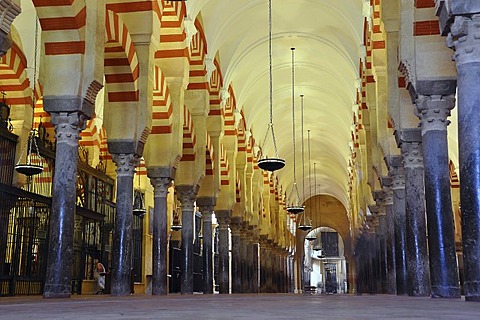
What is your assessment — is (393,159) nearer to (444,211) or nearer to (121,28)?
(444,211)

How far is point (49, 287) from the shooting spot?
19.3 feet

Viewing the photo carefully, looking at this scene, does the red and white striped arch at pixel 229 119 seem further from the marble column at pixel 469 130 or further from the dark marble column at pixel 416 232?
the marble column at pixel 469 130

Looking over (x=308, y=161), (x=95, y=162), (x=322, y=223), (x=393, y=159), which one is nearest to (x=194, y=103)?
(x=95, y=162)

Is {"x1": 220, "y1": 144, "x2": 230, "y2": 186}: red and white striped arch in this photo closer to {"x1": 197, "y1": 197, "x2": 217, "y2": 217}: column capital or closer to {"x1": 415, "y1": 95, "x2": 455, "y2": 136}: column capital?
{"x1": 197, "y1": 197, "x2": 217, "y2": 217}: column capital

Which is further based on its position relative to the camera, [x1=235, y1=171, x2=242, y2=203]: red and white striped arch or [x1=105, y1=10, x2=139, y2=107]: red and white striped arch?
[x1=235, y1=171, x2=242, y2=203]: red and white striped arch

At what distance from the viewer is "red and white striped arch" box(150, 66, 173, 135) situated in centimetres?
948

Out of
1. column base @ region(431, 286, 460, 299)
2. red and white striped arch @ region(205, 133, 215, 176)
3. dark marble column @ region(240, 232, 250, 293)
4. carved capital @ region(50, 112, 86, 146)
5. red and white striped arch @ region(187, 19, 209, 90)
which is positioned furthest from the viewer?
dark marble column @ region(240, 232, 250, 293)

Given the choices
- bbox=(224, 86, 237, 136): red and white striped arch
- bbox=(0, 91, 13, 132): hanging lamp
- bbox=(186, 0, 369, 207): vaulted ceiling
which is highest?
bbox=(186, 0, 369, 207): vaulted ceiling

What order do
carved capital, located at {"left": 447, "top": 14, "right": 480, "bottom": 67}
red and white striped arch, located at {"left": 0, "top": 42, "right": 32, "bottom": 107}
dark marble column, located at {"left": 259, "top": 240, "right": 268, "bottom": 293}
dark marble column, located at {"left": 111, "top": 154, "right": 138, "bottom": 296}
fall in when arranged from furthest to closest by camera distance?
dark marble column, located at {"left": 259, "top": 240, "right": 268, "bottom": 293} → red and white striped arch, located at {"left": 0, "top": 42, "right": 32, "bottom": 107} → dark marble column, located at {"left": 111, "top": 154, "right": 138, "bottom": 296} → carved capital, located at {"left": 447, "top": 14, "right": 480, "bottom": 67}

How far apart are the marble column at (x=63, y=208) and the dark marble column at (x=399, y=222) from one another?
14.7 feet

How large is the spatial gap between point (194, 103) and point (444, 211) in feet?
21.7

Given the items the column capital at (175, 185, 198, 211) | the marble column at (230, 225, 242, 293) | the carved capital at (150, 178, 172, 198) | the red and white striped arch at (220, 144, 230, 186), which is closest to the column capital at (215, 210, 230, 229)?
the red and white striped arch at (220, 144, 230, 186)

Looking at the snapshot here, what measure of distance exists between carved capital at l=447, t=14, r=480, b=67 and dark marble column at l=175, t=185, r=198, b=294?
7.13 metres

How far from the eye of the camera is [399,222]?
8422mm
